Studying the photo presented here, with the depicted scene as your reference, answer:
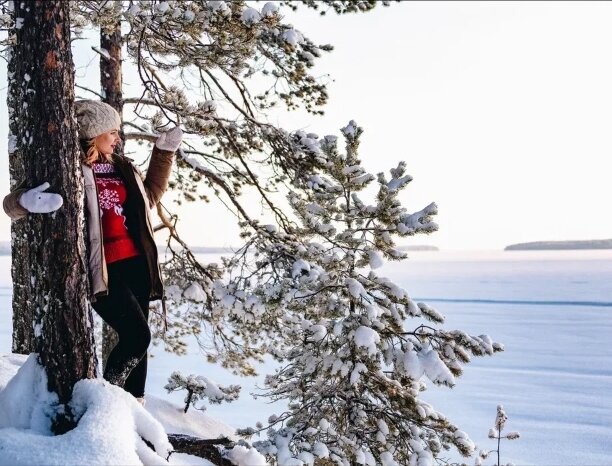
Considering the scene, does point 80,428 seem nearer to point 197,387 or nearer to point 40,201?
point 40,201

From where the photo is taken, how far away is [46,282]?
119 inches

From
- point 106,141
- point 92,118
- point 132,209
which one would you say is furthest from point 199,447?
point 92,118

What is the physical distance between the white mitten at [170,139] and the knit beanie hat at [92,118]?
0.39 m

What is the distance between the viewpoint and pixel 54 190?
9.85 ft

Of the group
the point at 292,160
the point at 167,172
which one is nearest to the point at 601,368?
the point at 292,160

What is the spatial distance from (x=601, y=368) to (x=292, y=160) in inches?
874

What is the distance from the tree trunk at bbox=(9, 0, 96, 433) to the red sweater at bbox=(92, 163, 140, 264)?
1.39 feet

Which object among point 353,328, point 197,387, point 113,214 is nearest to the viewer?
point 113,214

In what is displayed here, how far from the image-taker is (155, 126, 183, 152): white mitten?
3.87 meters

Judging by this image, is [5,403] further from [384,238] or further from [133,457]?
[384,238]

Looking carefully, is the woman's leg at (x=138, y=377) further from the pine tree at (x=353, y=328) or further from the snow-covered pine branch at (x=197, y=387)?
the snow-covered pine branch at (x=197, y=387)

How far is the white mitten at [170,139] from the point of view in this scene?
12.7 feet

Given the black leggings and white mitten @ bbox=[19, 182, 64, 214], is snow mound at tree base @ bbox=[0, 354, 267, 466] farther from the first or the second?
white mitten @ bbox=[19, 182, 64, 214]

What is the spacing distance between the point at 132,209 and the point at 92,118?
582 mm
